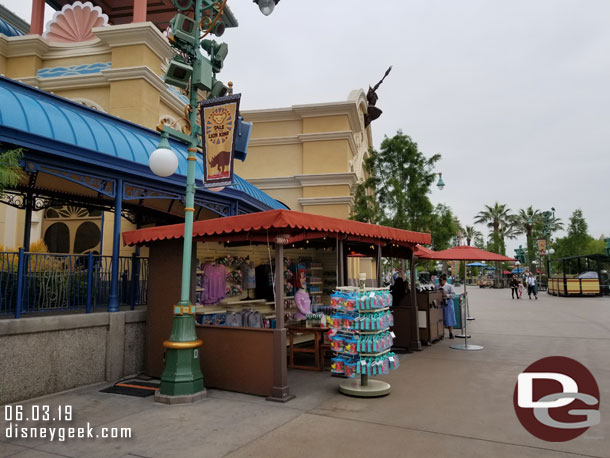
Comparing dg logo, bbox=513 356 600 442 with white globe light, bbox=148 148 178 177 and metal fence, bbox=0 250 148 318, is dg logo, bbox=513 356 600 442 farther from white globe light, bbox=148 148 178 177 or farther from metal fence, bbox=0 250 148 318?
metal fence, bbox=0 250 148 318

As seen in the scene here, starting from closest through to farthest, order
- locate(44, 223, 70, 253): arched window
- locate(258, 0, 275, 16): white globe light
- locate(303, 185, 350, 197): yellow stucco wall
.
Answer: locate(258, 0, 275, 16): white globe light < locate(44, 223, 70, 253): arched window < locate(303, 185, 350, 197): yellow stucco wall

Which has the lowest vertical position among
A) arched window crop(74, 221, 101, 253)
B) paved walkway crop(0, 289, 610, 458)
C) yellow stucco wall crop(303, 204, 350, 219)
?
paved walkway crop(0, 289, 610, 458)

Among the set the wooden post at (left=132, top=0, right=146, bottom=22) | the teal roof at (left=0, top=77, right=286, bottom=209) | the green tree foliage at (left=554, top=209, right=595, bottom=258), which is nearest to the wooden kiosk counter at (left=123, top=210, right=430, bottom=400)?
the teal roof at (left=0, top=77, right=286, bottom=209)

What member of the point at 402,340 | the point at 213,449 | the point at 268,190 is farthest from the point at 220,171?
the point at 268,190

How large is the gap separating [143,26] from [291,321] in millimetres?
12227

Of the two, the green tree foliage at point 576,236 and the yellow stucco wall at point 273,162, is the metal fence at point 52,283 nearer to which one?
the yellow stucco wall at point 273,162

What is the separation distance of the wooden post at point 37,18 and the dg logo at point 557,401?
69.6 feet

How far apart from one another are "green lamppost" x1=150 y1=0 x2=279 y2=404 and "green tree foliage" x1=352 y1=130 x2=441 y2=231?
460 inches

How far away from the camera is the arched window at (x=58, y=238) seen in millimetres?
16031

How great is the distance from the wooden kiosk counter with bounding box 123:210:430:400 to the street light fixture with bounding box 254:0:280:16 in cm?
364

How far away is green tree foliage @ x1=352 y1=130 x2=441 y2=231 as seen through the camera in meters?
18.1

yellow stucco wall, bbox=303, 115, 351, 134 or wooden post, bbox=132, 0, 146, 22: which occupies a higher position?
wooden post, bbox=132, 0, 146, 22

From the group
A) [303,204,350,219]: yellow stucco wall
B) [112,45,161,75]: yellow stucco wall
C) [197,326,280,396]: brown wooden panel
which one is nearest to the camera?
[197,326,280,396]: brown wooden panel

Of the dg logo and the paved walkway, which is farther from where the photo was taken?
the dg logo
